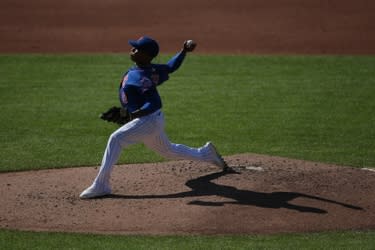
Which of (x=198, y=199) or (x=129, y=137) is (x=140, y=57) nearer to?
(x=129, y=137)

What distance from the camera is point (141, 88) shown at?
750 cm

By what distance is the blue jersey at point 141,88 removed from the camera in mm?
7504

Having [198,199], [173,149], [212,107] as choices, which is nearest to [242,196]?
[198,199]

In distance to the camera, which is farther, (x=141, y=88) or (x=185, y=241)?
(x=141, y=88)

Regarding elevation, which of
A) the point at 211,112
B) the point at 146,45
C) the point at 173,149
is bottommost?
the point at 211,112

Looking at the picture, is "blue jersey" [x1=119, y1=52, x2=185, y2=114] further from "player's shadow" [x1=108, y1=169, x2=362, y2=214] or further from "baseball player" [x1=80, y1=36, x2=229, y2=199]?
"player's shadow" [x1=108, y1=169, x2=362, y2=214]

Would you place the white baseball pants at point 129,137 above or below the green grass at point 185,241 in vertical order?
above

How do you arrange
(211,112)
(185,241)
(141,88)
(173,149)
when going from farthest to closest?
(211,112), (173,149), (141,88), (185,241)

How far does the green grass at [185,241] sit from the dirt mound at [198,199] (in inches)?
7.3

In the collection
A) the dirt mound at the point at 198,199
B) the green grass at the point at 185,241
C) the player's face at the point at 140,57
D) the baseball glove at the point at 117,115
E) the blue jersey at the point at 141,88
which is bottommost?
the green grass at the point at 185,241

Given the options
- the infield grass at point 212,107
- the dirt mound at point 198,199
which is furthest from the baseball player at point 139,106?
the infield grass at point 212,107

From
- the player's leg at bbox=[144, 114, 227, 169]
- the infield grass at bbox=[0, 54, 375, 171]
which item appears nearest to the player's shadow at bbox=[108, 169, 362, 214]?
the player's leg at bbox=[144, 114, 227, 169]

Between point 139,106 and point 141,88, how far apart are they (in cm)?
21

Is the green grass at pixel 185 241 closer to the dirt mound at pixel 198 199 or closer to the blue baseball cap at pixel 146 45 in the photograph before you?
the dirt mound at pixel 198 199
